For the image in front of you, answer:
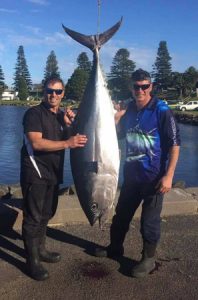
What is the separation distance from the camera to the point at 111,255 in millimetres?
5820

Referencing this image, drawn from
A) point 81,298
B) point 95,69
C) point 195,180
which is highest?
point 95,69

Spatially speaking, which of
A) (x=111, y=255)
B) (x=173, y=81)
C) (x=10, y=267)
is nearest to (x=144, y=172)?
(x=111, y=255)

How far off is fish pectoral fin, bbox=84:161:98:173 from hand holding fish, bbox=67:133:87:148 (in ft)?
0.66

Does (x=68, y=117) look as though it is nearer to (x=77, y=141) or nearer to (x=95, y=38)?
(x=77, y=141)

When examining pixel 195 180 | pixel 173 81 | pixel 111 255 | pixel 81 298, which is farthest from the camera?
pixel 173 81

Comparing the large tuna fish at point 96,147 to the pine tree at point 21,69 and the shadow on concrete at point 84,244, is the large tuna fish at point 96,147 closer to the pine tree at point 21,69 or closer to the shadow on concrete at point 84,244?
the shadow on concrete at point 84,244

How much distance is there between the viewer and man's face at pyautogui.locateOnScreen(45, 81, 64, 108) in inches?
203

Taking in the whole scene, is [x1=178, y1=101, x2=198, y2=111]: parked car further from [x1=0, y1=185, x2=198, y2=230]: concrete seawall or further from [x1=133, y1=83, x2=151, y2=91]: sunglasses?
[x1=133, y1=83, x2=151, y2=91]: sunglasses

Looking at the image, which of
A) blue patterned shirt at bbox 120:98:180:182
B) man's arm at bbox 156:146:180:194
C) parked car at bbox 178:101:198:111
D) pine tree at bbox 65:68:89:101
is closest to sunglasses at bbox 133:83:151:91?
blue patterned shirt at bbox 120:98:180:182

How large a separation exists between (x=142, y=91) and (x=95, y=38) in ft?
2.52

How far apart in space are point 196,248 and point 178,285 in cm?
118

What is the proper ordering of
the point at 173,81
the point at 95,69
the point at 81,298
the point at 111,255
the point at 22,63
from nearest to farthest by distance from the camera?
the point at 81,298 → the point at 95,69 → the point at 111,255 → the point at 173,81 → the point at 22,63

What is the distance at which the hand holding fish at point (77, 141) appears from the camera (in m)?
4.94

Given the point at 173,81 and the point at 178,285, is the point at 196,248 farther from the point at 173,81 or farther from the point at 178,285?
the point at 173,81
